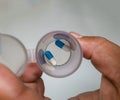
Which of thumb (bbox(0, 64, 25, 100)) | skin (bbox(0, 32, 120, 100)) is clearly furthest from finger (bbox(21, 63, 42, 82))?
thumb (bbox(0, 64, 25, 100))

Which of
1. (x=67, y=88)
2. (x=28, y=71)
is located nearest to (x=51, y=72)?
(x=28, y=71)

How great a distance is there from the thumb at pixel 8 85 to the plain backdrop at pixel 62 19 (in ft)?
1.09

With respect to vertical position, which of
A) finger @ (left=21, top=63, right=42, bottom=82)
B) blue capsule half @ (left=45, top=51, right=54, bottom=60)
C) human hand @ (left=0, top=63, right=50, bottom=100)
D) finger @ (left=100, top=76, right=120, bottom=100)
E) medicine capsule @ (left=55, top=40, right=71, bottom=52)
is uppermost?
medicine capsule @ (left=55, top=40, right=71, bottom=52)

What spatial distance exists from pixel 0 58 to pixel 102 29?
36 centimetres

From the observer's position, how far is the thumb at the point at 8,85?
0.44 m

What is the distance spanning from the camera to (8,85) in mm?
442

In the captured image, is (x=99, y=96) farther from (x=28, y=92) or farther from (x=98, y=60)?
(x=28, y=92)

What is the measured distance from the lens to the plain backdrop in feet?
2.58

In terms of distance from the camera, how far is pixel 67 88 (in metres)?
0.76

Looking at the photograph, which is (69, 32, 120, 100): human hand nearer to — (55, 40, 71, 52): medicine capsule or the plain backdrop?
(55, 40, 71, 52): medicine capsule

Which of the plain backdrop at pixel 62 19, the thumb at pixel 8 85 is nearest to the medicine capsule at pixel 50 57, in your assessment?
the thumb at pixel 8 85

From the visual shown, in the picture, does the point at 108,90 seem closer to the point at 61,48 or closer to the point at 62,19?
the point at 61,48

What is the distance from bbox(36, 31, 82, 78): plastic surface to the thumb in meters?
0.09

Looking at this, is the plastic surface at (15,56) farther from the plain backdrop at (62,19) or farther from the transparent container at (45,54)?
the plain backdrop at (62,19)
